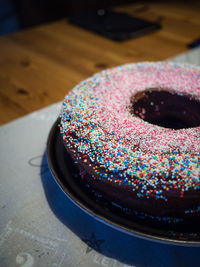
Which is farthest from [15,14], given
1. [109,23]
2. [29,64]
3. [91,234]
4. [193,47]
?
[91,234]

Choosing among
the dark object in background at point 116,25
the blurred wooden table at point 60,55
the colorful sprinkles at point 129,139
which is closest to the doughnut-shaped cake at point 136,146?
the colorful sprinkles at point 129,139

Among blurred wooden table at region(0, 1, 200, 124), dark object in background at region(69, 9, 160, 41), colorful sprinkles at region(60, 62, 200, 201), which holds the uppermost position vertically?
colorful sprinkles at region(60, 62, 200, 201)

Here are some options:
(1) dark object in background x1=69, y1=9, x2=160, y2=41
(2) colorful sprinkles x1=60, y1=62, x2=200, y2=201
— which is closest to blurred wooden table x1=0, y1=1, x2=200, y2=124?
(1) dark object in background x1=69, y1=9, x2=160, y2=41

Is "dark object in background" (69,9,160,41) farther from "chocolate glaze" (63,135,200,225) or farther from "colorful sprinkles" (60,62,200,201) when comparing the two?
"chocolate glaze" (63,135,200,225)

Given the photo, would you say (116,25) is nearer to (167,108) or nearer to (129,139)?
(167,108)

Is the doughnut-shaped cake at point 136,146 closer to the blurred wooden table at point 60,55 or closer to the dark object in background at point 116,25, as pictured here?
the blurred wooden table at point 60,55

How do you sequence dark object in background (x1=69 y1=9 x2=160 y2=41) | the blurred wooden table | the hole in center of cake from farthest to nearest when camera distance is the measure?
1. dark object in background (x1=69 y1=9 x2=160 y2=41)
2. the blurred wooden table
3. the hole in center of cake
